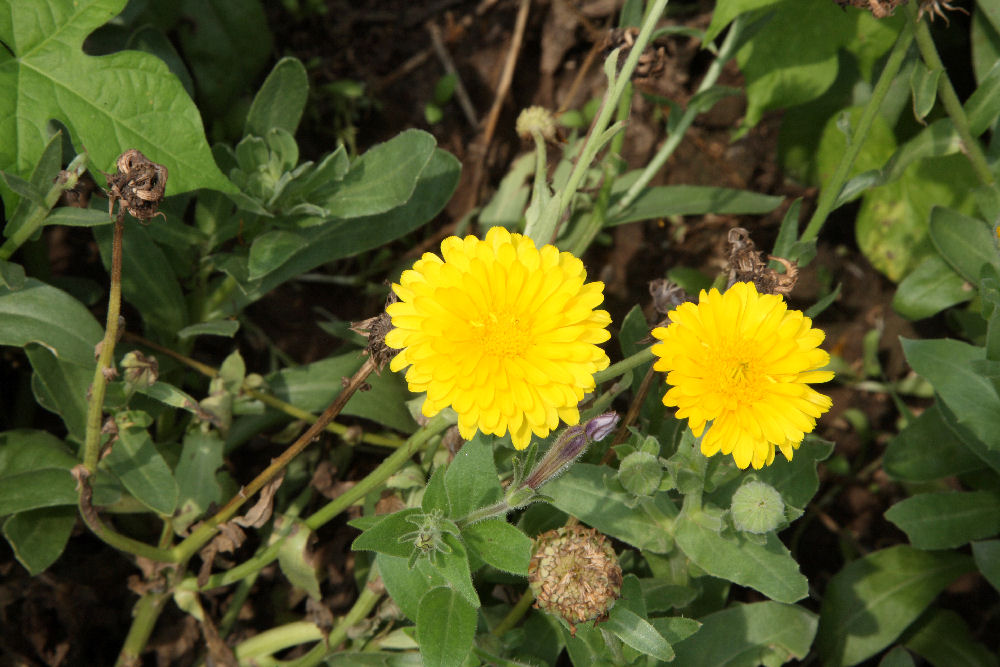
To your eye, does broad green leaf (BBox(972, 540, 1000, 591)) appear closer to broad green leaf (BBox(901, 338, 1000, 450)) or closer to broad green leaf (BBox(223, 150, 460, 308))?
broad green leaf (BBox(901, 338, 1000, 450))

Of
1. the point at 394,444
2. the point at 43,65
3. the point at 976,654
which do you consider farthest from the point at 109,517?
the point at 976,654

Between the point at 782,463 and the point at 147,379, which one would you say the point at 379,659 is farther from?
the point at 782,463

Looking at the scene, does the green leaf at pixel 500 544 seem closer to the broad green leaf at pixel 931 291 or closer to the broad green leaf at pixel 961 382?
Answer: the broad green leaf at pixel 961 382

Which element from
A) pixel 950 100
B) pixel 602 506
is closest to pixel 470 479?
pixel 602 506

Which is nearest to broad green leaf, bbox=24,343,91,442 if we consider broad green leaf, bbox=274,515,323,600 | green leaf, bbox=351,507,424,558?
broad green leaf, bbox=274,515,323,600

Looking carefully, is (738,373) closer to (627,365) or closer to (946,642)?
(627,365)

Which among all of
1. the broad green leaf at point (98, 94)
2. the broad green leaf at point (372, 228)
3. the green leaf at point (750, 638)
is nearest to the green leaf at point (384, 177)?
the broad green leaf at point (372, 228)

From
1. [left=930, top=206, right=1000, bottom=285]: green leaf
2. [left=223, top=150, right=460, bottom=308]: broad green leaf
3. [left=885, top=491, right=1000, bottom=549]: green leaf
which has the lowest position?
[left=885, top=491, right=1000, bottom=549]: green leaf
